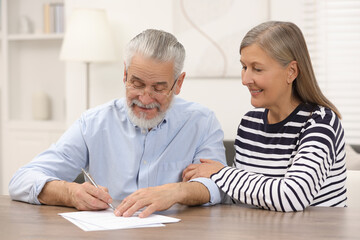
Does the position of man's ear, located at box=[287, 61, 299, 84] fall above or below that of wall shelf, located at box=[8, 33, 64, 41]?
below

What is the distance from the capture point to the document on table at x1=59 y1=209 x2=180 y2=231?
140 centimetres

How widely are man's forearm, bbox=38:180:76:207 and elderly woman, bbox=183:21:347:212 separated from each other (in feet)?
1.45

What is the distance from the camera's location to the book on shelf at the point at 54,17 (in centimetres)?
470

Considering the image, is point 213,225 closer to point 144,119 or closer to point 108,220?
point 108,220

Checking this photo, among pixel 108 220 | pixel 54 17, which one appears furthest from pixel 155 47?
pixel 54 17

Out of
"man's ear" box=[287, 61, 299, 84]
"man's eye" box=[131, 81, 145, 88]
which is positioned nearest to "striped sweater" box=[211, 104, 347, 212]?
"man's ear" box=[287, 61, 299, 84]

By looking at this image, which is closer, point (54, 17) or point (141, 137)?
point (141, 137)

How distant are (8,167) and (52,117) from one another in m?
0.62

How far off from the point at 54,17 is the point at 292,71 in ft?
10.9

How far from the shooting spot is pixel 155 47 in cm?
189

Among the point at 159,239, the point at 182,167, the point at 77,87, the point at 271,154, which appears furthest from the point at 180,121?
the point at 77,87

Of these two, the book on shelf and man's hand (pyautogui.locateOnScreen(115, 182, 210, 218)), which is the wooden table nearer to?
man's hand (pyautogui.locateOnScreen(115, 182, 210, 218))

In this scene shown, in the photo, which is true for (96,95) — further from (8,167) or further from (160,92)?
(160,92)

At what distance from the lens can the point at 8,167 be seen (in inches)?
185
